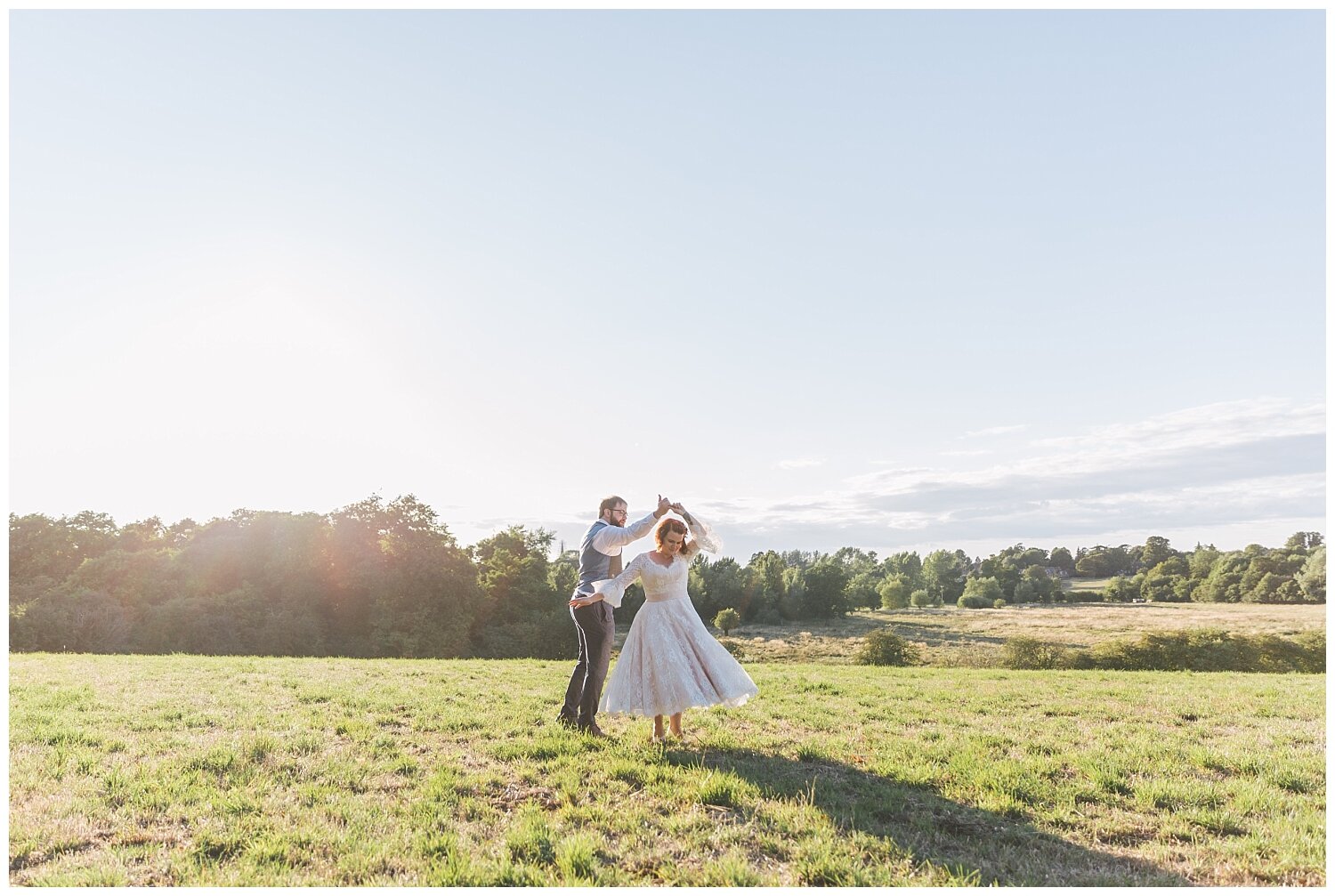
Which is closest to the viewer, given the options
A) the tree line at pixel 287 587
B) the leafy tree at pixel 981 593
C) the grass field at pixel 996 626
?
the tree line at pixel 287 587

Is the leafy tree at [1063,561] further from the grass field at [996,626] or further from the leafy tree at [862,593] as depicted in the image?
the leafy tree at [862,593]

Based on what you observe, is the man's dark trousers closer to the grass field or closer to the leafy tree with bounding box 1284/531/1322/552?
the grass field

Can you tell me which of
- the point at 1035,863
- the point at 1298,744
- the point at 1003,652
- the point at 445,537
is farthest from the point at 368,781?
the point at 445,537

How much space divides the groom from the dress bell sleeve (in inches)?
7.2

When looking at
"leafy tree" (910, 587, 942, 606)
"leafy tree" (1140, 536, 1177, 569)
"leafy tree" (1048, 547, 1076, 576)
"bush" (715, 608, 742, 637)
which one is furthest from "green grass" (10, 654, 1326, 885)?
"leafy tree" (1048, 547, 1076, 576)

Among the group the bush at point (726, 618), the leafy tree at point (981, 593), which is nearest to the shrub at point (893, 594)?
→ the leafy tree at point (981, 593)

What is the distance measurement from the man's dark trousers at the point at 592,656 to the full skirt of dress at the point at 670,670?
0.39 m

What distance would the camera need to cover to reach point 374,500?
3969cm

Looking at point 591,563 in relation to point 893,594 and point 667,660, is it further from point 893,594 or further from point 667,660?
point 893,594

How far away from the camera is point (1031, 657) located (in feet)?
88.9

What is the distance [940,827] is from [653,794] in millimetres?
2255

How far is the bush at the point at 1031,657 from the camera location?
1046 inches

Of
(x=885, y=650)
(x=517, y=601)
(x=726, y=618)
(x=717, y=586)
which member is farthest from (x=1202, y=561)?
(x=517, y=601)

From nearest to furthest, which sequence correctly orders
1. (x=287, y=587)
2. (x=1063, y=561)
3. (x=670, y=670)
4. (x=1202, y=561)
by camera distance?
(x=670, y=670) → (x=287, y=587) → (x=1202, y=561) → (x=1063, y=561)
